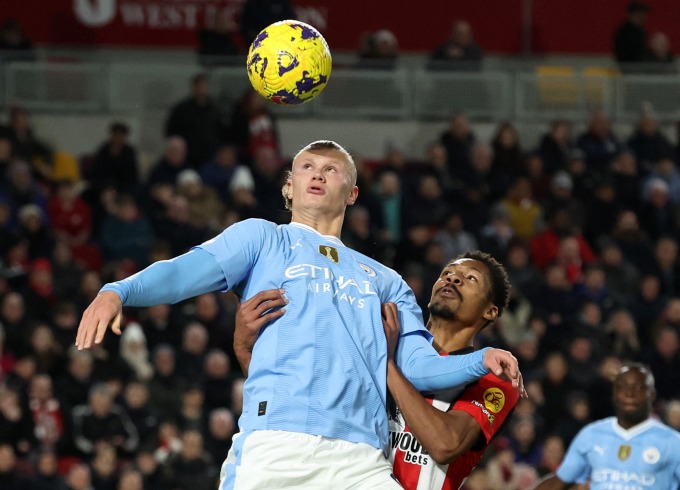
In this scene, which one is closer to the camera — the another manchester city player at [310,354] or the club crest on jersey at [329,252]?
the another manchester city player at [310,354]

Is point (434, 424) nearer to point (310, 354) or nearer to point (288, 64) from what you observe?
point (310, 354)

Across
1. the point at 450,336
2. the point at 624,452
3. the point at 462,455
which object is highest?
the point at 450,336

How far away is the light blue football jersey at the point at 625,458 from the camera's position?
9.43 metres

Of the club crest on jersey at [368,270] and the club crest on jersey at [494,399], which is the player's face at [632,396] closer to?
the club crest on jersey at [494,399]

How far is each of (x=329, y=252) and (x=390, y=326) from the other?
1.29 ft

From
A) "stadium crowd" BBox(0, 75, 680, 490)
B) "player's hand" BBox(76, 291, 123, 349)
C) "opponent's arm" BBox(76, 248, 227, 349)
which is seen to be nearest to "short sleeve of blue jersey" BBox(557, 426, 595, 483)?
"stadium crowd" BBox(0, 75, 680, 490)

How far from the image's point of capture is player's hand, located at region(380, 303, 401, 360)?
581 cm

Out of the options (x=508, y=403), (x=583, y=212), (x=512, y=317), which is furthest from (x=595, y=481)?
(x=583, y=212)

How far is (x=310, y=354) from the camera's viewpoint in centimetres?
549

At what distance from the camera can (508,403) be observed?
645 centimetres

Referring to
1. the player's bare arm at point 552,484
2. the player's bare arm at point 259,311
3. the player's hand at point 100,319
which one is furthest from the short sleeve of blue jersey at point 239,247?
the player's bare arm at point 552,484

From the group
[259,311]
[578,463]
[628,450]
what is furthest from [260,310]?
[628,450]

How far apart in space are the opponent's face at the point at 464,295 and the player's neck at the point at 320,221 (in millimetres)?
831

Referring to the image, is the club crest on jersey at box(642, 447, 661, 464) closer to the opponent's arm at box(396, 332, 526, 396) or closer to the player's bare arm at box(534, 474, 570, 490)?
the player's bare arm at box(534, 474, 570, 490)
